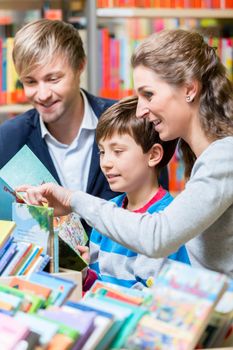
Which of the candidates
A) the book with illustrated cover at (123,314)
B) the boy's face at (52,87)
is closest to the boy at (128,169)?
the boy's face at (52,87)

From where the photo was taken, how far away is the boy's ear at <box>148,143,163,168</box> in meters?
1.94

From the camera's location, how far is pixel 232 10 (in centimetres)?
354

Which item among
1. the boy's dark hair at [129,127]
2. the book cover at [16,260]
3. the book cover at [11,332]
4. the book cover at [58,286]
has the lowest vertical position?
the book cover at [16,260]

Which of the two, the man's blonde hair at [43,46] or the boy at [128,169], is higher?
the man's blonde hair at [43,46]

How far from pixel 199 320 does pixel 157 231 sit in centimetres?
42

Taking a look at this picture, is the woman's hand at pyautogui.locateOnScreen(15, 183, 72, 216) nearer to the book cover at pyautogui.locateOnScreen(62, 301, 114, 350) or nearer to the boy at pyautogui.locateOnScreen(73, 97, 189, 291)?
the boy at pyautogui.locateOnScreen(73, 97, 189, 291)

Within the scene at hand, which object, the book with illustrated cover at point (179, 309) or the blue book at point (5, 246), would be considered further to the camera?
the blue book at point (5, 246)

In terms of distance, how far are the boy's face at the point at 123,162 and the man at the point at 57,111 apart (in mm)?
551

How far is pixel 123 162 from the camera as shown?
1900mm

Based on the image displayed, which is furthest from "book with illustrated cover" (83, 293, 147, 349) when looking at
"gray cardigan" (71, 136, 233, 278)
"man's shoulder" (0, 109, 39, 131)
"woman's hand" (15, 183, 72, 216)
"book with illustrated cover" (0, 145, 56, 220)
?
"man's shoulder" (0, 109, 39, 131)

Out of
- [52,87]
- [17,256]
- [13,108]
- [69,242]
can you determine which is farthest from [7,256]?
[13,108]

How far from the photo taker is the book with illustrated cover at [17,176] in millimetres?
1725

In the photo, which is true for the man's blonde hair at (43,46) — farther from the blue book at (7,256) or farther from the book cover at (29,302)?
the book cover at (29,302)

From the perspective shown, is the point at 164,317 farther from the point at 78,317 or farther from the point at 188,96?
the point at 188,96
